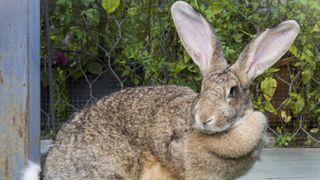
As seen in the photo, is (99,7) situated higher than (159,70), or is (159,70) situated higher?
(99,7)

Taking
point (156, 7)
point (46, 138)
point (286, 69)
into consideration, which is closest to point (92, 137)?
point (46, 138)

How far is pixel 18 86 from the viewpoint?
89.4 inches

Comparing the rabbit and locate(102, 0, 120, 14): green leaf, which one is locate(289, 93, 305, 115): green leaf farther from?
the rabbit

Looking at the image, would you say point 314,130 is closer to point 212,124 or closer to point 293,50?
point 293,50

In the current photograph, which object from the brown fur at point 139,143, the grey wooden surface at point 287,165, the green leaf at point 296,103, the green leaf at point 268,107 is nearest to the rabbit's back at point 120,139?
Answer: the brown fur at point 139,143

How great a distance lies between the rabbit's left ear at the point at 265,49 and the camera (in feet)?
7.52

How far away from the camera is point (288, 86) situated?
3.86m

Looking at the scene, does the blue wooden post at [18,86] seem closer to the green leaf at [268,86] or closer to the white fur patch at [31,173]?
the white fur patch at [31,173]

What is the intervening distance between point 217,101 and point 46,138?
146 centimetres

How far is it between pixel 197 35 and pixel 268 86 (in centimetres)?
137

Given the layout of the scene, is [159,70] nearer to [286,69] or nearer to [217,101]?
[286,69]

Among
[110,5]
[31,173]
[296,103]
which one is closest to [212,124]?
[31,173]

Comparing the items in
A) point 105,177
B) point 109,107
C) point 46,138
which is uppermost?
point 109,107

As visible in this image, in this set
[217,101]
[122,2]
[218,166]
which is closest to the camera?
[217,101]
